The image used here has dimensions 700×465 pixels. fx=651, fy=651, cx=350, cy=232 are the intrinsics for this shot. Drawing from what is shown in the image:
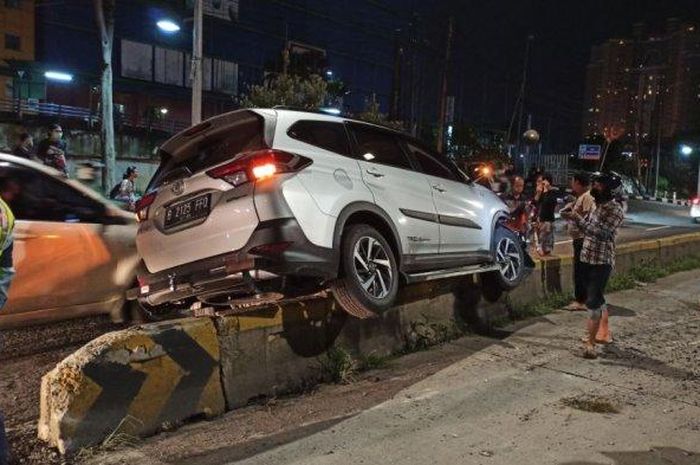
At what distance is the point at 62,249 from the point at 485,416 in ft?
12.3

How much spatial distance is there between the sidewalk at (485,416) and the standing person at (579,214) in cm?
164

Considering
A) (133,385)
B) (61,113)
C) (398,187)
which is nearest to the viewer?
(133,385)

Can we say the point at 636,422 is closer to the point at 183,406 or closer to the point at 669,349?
the point at 669,349

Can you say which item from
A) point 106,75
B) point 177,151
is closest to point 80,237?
point 177,151

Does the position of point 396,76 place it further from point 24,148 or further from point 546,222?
point 24,148

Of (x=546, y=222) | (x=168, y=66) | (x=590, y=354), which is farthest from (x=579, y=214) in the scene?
(x=168, y=66)

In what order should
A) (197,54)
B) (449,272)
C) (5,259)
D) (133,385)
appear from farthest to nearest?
(197,54), (449,272), (133,385), (5,259)

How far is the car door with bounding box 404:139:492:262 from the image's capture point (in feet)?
19.8

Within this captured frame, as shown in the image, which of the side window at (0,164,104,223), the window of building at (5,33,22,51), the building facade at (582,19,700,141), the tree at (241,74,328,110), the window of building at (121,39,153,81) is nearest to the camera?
the side window at (0,164,104,223)

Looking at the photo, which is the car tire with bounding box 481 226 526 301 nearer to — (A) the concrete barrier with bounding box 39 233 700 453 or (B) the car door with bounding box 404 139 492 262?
(B) the car door with bounding box 404 139 492 262

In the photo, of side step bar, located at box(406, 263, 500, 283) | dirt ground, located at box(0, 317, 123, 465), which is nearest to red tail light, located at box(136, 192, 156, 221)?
dirt ground, located at box(0, 317, 123, 465)

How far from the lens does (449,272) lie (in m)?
6.00

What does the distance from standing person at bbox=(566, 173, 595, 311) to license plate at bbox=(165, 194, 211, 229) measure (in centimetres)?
472

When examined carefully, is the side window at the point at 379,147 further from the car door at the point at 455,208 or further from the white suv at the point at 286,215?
the car door at the point at 455,208
